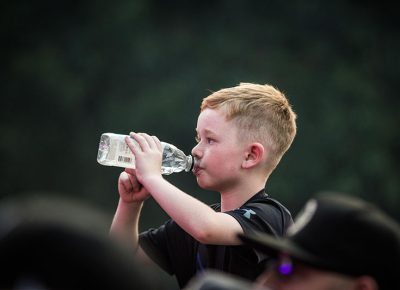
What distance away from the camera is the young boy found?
3174 mm

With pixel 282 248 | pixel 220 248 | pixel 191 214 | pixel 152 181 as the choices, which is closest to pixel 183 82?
pixel 220 248

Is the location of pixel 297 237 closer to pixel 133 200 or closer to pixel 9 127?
pixel 133 200

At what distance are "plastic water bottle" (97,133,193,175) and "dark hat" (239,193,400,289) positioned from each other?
5.08 feet

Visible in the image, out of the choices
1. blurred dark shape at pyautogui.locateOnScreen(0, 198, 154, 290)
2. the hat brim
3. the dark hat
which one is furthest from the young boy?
blurred dark shape at pyautogui.locateOnScreen(0, 198, 154, 290)

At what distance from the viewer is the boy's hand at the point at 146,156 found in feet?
10.7

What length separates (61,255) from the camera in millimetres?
1316

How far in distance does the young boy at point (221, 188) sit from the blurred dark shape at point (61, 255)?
5.73 feet

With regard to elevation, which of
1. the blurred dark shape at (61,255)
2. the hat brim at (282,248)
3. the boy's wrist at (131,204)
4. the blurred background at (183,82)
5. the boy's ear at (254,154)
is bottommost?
the blurred background at (183,82)

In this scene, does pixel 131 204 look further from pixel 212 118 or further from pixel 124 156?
pixel 212 118

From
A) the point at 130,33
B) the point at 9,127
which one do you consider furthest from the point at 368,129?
the point at 9,127

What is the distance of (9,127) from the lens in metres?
16.3

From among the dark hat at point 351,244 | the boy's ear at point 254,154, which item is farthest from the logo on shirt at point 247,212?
the dark hat at point 351,244

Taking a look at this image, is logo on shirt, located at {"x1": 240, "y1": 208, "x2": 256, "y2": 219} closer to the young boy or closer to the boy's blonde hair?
the young boy

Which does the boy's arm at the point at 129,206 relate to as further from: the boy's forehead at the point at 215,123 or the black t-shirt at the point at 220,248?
the boy's forehead at the point at 215,123
